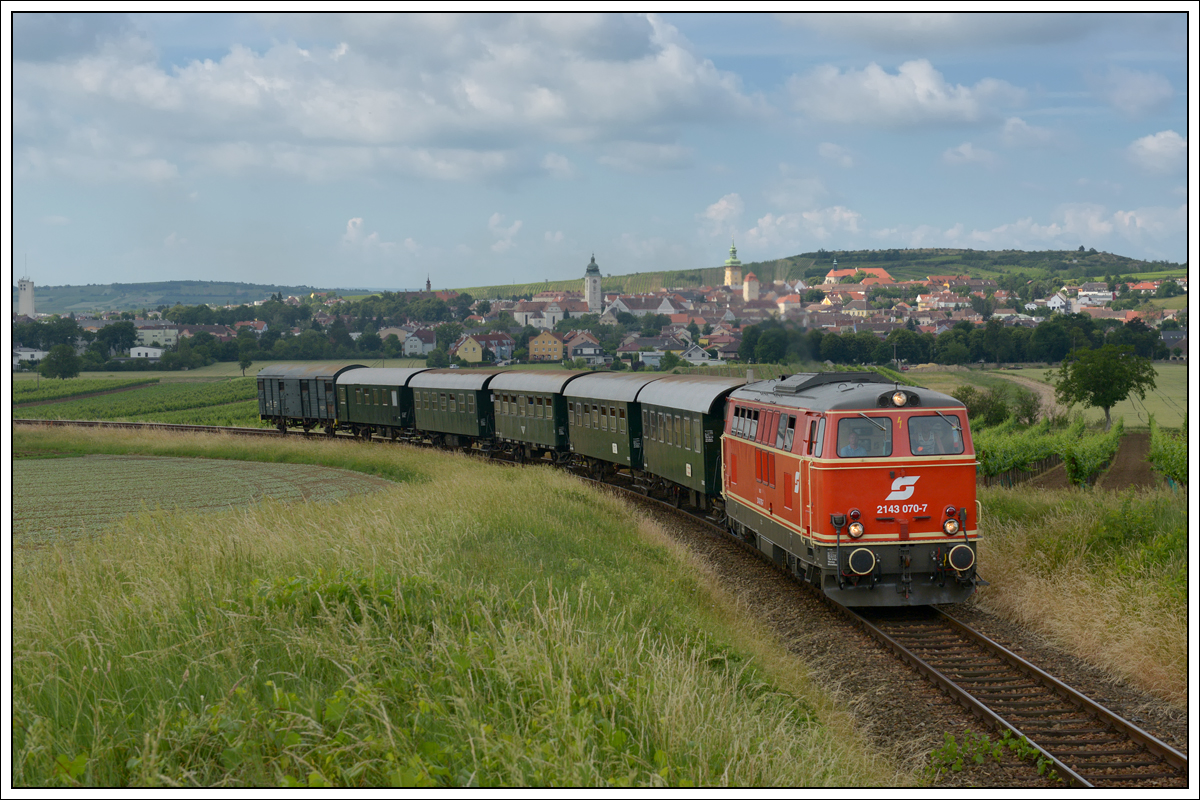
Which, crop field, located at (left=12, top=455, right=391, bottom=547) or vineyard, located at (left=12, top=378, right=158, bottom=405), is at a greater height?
vineyard, located at (left=12, top=378, right=158, bottom=405)

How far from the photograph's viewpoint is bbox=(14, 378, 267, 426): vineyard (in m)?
68.5

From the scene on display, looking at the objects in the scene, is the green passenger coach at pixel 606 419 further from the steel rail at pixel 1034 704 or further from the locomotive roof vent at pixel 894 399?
the steel rail at pixel 1034 704

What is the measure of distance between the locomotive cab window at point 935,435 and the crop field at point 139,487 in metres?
12.4

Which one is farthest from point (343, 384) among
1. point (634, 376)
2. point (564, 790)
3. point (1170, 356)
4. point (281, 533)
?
point (1170, 356)

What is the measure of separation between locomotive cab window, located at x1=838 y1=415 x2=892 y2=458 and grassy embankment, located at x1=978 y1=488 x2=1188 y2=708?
3.24 metres

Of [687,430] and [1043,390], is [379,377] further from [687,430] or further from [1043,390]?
[1043,390]

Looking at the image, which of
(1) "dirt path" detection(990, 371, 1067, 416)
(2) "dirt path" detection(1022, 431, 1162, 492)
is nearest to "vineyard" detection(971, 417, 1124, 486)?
(2) "dirt path" detection(1022, 431, 1162, 492)

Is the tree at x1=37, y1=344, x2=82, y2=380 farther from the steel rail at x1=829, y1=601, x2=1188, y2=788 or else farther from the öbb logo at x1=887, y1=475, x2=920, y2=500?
the steel rail at x1=829, y1=601, x2=1188, y2=788

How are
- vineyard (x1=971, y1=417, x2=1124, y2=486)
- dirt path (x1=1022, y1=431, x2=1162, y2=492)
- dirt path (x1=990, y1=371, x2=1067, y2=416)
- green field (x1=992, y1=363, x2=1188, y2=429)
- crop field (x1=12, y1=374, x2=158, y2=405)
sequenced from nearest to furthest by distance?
vineyard (x1=971, y1=417, x2=1124, y2=486)
dirt path (x1=1022, y1=431, x2=1162, y2=492)
green field (x1=992, y1=363, x2=1188, y2=429)
dirt path (x1=990, y1=371, x2=1067, y2=416)
crop field (x1=12, y1=374, x2=158, y2=405)

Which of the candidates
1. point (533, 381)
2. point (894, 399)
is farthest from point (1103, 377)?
point (894, 399)

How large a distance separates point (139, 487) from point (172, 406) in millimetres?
48550

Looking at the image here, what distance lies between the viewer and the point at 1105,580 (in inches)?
553

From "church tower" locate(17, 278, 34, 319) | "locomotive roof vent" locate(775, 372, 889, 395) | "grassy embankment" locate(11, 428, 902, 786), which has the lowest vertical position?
"grassy embankment" locate(11, 428, 902, 786)

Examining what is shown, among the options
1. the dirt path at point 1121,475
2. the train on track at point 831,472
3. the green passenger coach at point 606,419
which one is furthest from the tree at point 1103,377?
the train on track at point 831,472
